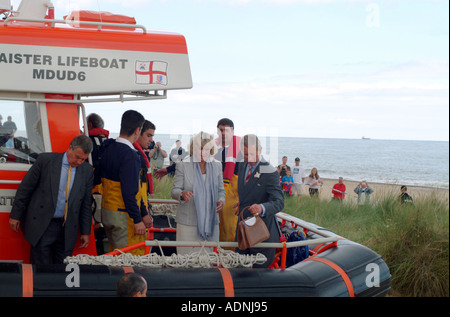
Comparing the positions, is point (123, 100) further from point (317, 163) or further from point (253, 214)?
point (317, 163)

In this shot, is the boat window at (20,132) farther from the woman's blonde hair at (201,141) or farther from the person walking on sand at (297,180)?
the person walking on sand at (297,180)

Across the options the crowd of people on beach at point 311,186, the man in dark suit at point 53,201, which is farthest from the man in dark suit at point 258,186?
the crowd of people on beach at point 311,186

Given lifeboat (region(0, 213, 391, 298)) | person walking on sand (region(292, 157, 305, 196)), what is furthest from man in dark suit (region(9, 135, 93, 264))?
person walking on sand (region(292, 157, 305, 196))

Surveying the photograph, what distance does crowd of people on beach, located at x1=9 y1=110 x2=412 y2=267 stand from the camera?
16.4 ft

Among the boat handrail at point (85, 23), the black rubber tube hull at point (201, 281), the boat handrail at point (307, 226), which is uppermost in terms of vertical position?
the boat handrail at point (85, 23)

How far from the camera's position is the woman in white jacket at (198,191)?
17.7ft

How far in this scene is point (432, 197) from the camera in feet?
34.7

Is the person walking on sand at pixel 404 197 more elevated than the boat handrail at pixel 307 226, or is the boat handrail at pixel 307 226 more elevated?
the boat handrail at pixel 307 226

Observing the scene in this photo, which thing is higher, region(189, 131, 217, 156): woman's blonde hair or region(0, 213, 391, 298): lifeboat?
region(189, 131, 217, 156): woman's blonde hair

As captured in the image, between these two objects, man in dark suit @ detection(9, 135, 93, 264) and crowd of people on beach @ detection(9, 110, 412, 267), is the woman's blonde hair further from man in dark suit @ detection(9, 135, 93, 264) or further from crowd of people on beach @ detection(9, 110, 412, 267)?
man in dark suit @ detection(9, 135, 93, 264)
